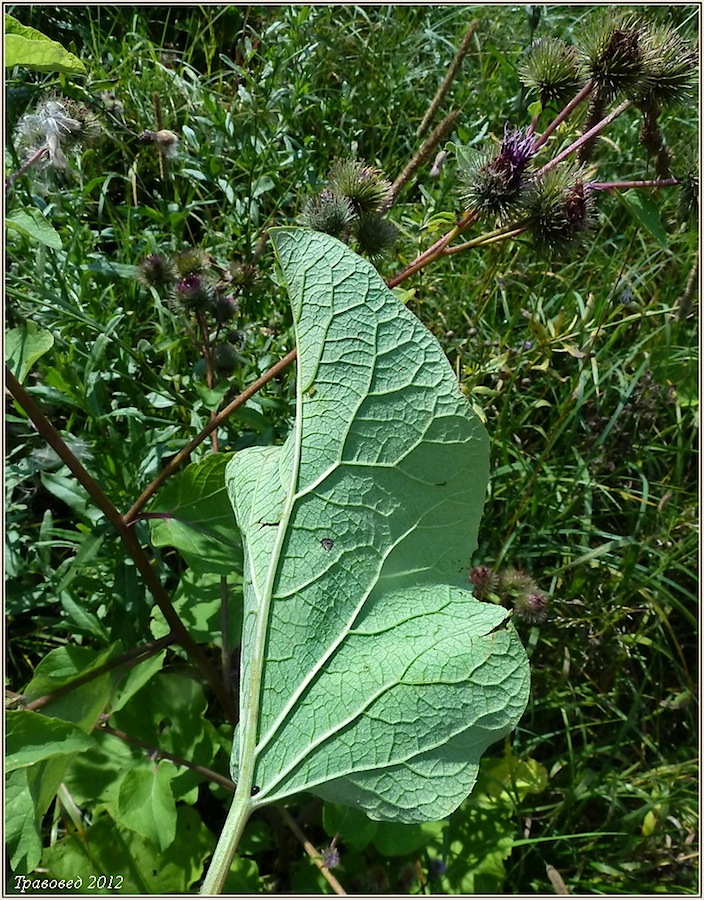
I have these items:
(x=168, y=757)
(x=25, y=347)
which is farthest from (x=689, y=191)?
(x=168, y=757)

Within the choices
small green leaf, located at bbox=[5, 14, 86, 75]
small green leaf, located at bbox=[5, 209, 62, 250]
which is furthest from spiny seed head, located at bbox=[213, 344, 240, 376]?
small green leaf, located at bbox=[5, 14, 86, 75]

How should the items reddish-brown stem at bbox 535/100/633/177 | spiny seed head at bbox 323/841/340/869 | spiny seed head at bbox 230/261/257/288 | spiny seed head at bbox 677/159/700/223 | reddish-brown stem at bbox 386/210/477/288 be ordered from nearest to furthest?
1. reddish-brown stem at bbox 535/100/633/177
2. reddish-brown stem at bbox 386/210/477/288
3. spiny seed head at bbox 677/159/700/223
4. spiny seed head at bbox 323/841/340/869
5. spiny seed head at bbox 230/261/257/288

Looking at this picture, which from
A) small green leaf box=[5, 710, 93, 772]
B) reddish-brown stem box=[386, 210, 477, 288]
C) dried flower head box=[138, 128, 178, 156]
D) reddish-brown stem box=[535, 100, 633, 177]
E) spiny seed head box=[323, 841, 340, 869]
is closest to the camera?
small green leaf box=[5, 710, 93, 772]

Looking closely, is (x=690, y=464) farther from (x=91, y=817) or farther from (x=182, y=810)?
(x=91, y=817)

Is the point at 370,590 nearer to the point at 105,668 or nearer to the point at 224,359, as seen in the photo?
the point at 105,668

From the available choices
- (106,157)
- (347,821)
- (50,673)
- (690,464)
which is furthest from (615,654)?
(106,157)

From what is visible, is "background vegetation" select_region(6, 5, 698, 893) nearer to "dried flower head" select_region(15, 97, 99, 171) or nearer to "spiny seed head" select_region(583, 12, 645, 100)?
"dried flower head" select_region(15, 97, 99, 171)
